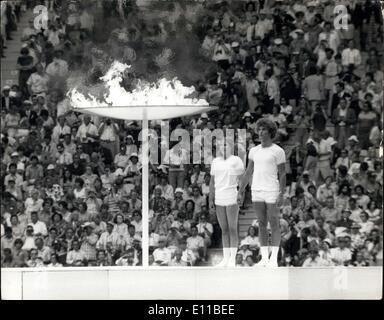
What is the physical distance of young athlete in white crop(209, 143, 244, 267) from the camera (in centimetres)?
997

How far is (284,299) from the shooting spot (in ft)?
31.4

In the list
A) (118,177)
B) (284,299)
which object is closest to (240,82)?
(118,177)

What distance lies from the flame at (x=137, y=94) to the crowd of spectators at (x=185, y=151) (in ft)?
0.36

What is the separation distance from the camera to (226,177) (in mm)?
10008

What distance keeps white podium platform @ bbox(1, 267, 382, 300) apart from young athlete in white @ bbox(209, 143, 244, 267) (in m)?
0.42

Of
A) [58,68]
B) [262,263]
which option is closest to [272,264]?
[262,263]

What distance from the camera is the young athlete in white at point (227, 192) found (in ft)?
32.7

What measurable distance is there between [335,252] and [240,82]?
5.46 ft

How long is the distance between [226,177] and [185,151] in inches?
16.6

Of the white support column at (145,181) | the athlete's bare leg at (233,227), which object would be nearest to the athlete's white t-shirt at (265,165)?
the athlete's bare leg at (233,227)

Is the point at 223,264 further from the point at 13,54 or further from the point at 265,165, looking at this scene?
the point at 13,54

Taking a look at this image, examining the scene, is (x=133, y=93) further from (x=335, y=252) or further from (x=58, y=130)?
(x=335, y=252)

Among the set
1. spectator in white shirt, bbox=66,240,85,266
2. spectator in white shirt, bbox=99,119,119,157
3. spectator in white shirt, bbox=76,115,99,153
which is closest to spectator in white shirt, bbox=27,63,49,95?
spectator in white shirt, bbox=76,115,99,153

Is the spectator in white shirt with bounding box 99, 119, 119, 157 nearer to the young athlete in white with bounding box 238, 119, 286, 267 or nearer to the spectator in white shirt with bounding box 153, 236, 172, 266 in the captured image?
the spectator in white shirt with bounding box 153, 236, 172, 266
